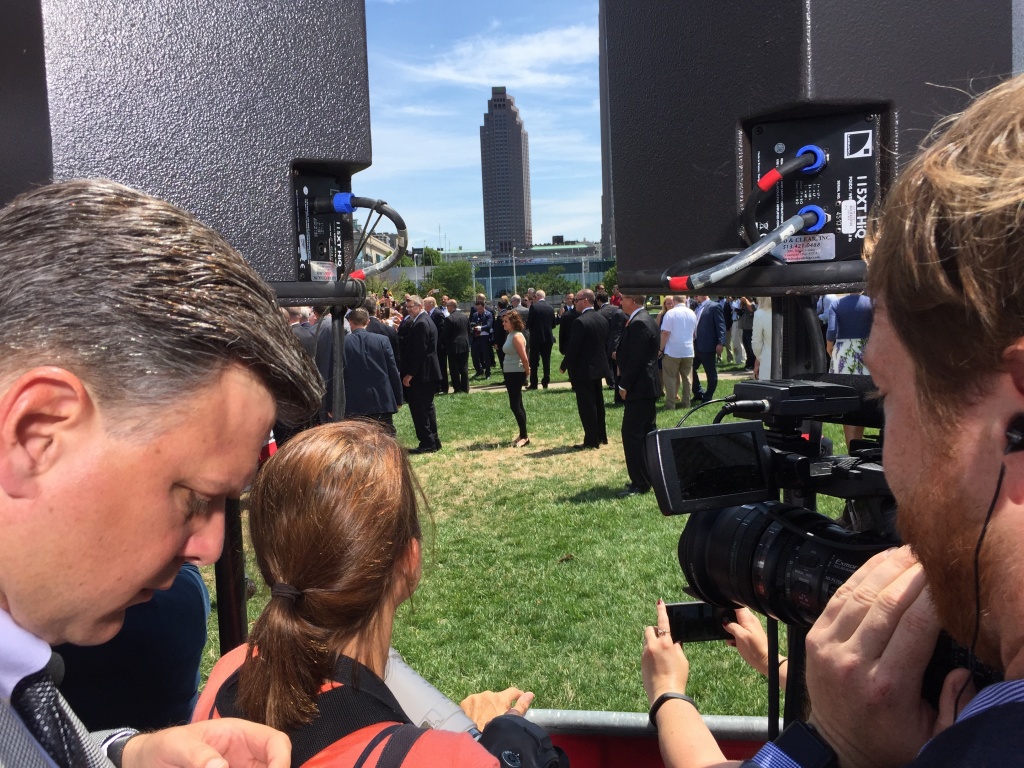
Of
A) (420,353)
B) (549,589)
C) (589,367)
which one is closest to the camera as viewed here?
(549,589)

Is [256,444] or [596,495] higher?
[256,444]

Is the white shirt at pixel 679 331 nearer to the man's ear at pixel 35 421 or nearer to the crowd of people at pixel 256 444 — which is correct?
the crowd of people at pixel 256 444

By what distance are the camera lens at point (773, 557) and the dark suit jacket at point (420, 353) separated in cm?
965

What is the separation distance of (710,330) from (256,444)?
13.6 m

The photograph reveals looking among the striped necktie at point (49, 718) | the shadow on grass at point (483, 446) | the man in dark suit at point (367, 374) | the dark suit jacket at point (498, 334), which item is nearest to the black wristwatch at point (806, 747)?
the striped necktie at point (49, 718)

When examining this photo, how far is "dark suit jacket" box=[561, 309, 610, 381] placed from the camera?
9836 millimetres

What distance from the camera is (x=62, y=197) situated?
103 centimetres

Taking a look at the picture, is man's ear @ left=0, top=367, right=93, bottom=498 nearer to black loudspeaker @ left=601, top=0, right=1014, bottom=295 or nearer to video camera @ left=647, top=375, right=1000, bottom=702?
video camera @ left=647, top=375, right=1000, bottom=702

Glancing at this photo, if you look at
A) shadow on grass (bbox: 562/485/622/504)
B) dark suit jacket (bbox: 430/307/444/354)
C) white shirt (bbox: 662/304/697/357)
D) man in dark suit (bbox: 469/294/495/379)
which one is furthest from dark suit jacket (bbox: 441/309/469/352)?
shadow on grass (bbox: 562/485/622/504)

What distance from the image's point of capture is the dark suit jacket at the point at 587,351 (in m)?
9.84

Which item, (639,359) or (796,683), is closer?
(796,683)

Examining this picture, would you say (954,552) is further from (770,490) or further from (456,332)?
(456,332)

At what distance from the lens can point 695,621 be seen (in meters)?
1.92

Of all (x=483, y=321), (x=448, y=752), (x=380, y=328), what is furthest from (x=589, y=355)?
(x=483, y=321)
